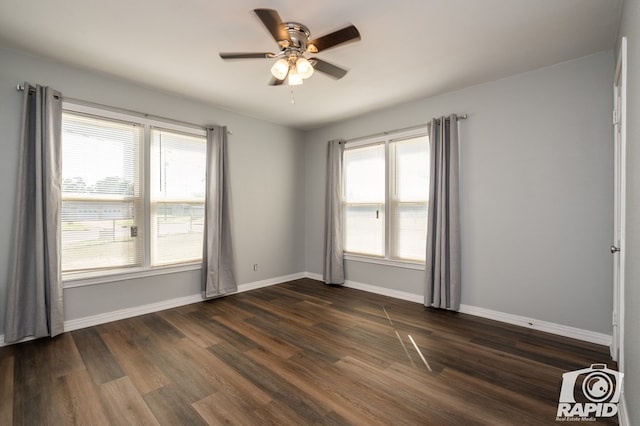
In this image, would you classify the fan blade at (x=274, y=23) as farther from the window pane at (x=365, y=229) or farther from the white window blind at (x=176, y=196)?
the window pane at (x=365, y=229)

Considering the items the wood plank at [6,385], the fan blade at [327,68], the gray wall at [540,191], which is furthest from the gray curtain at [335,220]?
the wood plank at [6,385]

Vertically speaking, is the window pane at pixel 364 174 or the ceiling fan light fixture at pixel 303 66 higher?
the ceiling fan light fixture at pixel 303 66

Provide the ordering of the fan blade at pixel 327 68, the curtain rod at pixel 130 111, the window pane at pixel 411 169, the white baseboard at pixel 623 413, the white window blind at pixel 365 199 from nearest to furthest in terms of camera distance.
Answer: the white baseboard at pixel 623 413
the fan blade at pixel 327 68
the curtain rod at pixel 130 111
the window pane at pixel 411 169
the white window blind at pixel 365 199

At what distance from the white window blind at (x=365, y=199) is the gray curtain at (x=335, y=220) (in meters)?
0.14

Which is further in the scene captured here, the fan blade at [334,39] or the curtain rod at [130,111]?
the curtain rod at [130,111]

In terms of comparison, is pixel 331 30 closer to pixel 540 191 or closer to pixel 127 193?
pixel 540 191

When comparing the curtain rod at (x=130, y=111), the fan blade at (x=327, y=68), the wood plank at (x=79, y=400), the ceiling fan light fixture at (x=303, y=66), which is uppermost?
the fan blade at (x=327, y=68)

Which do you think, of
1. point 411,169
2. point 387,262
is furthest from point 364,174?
point 387,262

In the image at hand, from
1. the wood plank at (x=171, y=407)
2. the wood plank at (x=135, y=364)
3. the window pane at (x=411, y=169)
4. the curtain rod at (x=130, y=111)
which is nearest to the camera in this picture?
the wood plank at (x=171, y=407)

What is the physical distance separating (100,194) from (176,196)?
0.84 m

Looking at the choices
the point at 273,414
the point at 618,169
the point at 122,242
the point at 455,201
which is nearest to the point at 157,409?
the point at 273,414

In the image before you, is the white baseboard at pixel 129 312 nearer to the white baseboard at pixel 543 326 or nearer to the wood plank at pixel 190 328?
the wood plank at pixel 190 328

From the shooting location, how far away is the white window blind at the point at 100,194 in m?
3.18

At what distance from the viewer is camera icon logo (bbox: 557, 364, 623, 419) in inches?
75.0
